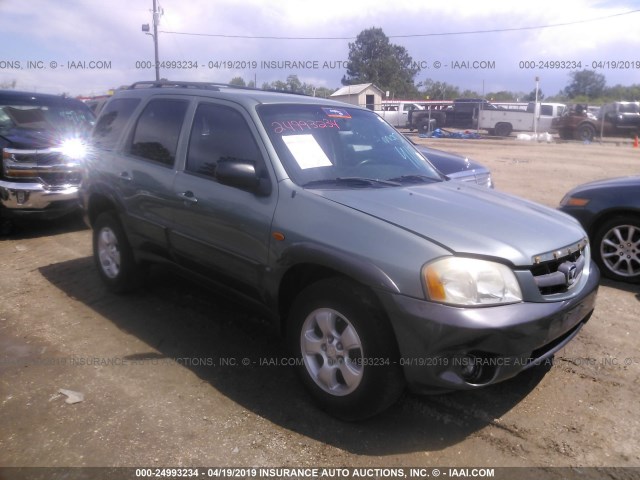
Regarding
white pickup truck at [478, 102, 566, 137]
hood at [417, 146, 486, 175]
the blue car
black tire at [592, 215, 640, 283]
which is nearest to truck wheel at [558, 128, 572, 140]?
white pickup truck at [478, 102, 566, 137]

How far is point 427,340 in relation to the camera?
2613 millimetres

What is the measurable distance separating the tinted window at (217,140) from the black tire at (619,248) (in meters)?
3.85

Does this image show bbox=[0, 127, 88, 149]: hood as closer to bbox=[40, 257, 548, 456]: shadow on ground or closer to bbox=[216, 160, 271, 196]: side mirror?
bbox=[40, 257, 548, 456]: shadow on ground

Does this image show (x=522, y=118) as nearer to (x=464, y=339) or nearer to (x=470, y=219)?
(x=470, y=219)

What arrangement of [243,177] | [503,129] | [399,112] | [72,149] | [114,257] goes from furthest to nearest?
[399,112]
[503,129]
[72,149]
[114,257]
[243,177]

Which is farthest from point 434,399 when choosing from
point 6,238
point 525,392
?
point 6,238

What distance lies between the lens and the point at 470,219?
3.05m

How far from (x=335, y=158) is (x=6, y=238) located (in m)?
6.01

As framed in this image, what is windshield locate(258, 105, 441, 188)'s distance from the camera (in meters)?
3.49

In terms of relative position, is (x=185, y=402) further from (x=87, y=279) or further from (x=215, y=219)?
(x=87, y=279)

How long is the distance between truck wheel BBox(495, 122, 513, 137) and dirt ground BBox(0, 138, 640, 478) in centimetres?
2597

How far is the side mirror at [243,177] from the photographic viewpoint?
10.8 ft

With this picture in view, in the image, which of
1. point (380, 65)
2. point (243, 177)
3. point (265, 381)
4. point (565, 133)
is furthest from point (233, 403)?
point (380, 65)

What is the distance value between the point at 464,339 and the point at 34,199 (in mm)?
6659
